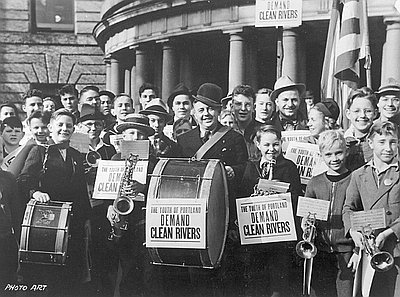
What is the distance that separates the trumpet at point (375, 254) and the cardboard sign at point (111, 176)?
5.18 feet

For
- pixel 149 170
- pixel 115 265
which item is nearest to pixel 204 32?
pixel 149 170

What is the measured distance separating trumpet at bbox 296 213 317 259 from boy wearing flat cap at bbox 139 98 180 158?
1057mm

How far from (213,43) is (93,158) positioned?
122 cm

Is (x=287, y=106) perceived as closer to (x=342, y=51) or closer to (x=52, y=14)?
(x=342, y=51)

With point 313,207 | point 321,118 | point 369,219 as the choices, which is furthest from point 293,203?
point 321,118

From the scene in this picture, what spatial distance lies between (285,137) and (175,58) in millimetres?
988

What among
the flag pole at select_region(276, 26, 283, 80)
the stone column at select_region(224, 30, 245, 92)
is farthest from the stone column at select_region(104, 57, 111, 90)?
the flag pole at select_region(276, 26, 283, 80)

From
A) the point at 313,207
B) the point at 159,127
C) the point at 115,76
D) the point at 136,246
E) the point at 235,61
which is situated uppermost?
the point at 235,61

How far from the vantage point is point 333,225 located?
4695 mm

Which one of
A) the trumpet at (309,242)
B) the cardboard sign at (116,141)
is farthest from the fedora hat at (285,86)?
the cardboard sign at (116,141)

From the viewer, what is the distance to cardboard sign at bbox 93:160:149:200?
193 inches

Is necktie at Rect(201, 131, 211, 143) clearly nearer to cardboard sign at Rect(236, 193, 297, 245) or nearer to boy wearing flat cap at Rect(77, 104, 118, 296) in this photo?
cardboard sign at Rect(236, 193, 297, 245)

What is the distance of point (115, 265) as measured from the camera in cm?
506

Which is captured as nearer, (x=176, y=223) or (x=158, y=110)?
(x=176, y=223)
